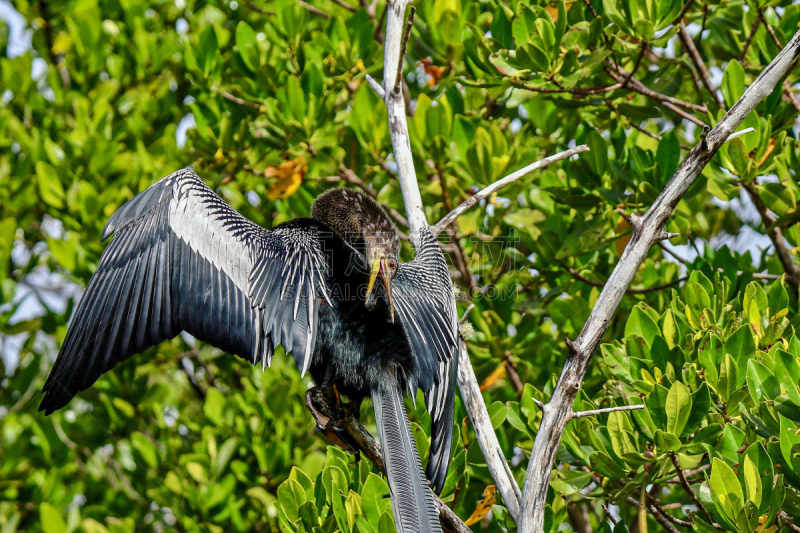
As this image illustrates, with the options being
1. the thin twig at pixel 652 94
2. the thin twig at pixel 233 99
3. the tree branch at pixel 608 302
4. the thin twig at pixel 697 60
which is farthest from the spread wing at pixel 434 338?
the thin twig at pixel 697 60

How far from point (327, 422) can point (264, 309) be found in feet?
1.35

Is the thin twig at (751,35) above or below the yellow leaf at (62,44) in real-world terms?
below

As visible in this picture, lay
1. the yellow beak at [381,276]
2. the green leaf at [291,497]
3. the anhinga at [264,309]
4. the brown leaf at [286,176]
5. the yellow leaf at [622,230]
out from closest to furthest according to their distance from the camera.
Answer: the green leaf at [291,497], the anhinga at [264,309], the yellow beak at [381,276], the yellow leaf at [622,230], the brown leaf at [286,176]

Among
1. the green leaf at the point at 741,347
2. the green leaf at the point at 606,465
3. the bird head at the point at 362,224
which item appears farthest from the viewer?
the bird head at the point at 362,224

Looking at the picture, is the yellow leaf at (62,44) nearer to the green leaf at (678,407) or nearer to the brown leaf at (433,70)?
the brown leaf at (433,70)

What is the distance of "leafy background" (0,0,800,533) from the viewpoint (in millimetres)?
2012

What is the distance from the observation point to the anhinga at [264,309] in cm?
219

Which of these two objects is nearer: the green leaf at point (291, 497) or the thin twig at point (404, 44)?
the green leaf at point (291, 497)

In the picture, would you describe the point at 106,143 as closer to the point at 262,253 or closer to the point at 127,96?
the point at 127,96

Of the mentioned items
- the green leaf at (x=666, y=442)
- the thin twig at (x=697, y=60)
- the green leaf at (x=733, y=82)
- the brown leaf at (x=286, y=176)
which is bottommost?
the green leaf at (x=666, y=442)

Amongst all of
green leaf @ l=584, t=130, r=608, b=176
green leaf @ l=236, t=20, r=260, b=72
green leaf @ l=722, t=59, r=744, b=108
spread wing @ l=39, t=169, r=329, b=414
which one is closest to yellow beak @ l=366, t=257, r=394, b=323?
spread wing @ l=39, t=169, r=329, b=414

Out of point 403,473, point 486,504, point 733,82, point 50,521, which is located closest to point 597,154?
point 733,82

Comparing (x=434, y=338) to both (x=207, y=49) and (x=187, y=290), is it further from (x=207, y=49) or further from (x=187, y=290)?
(x=207, y=49)

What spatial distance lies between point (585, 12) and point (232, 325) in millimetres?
1904
